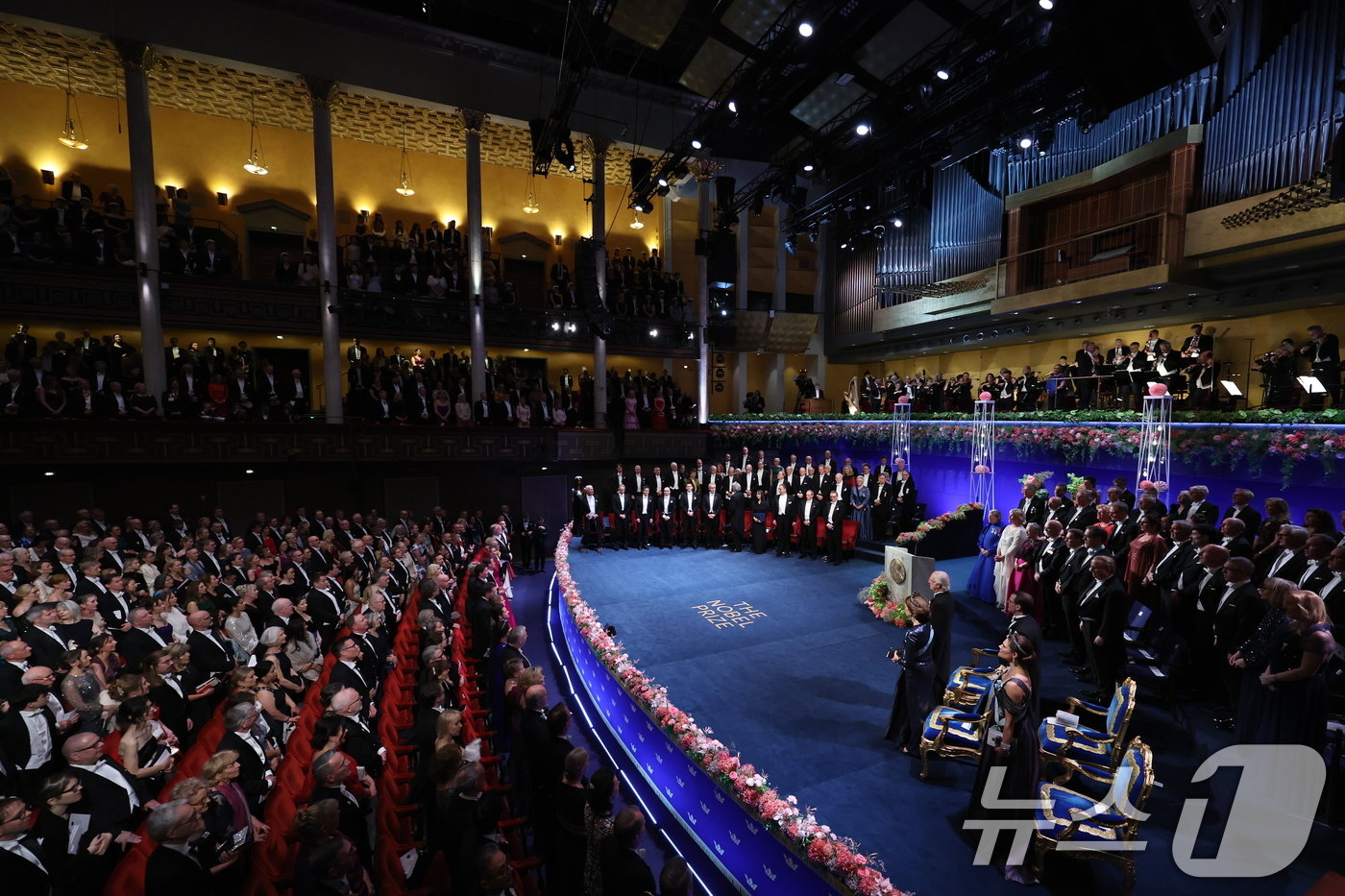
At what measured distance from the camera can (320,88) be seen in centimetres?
1364

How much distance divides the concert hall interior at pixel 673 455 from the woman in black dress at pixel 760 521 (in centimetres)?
6

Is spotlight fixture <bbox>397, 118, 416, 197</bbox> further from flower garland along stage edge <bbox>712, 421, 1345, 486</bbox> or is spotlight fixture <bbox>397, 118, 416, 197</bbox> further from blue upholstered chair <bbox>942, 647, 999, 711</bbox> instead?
blue upholstered chair <bbox>942, 647, 999, 711</bbox>

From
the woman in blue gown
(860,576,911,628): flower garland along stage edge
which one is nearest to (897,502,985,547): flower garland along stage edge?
the woman in blue gown

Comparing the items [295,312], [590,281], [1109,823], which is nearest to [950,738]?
[1109,823]

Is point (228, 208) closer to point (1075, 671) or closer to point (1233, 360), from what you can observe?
point (1075, 671)

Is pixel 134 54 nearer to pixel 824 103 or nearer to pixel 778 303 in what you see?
pixel 824 103

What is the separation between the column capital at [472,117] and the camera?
15.1m

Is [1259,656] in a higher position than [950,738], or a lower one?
higher

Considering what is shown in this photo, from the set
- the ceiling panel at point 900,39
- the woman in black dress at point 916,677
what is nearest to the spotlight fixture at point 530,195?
the ceiling panel at point 900,39

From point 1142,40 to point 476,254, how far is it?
1436cm

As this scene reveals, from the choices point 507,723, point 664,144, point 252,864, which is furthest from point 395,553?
point 664,144

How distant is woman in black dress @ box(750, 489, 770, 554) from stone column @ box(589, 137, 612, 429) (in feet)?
18.5

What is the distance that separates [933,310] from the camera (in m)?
16.8

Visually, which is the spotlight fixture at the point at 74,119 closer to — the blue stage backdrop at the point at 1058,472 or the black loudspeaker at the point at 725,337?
the black loudspeaker at the point at 725,337
